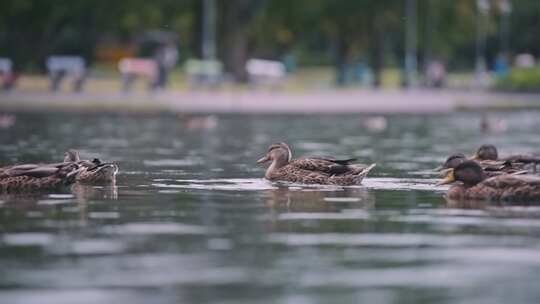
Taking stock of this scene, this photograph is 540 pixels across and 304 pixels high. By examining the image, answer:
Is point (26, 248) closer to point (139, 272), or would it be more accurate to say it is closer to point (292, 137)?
point (139, 272)

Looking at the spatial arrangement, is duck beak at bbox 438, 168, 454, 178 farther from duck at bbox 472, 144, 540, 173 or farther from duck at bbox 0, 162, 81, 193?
duck at bbox 0, 162, 81, 193

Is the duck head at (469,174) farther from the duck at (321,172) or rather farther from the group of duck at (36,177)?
the group of duck at (36,177)

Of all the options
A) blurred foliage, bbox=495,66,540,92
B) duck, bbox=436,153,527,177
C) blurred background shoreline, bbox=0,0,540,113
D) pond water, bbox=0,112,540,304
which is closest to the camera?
pond water, bbox=0,112,540,304

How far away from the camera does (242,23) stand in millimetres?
82000

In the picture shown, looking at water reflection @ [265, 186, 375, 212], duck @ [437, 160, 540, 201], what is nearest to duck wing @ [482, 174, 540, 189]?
duck @ [437, 160, 540, 201]

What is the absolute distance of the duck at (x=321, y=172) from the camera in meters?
22.4

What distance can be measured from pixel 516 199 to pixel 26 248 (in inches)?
269

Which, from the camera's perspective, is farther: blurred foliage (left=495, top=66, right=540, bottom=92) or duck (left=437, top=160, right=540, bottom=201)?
blurred foliage (left=495, top=66, right=540, bottom=92)

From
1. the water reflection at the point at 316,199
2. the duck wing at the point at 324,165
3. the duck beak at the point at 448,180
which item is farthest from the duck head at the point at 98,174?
the duck beak at the point at 448,180

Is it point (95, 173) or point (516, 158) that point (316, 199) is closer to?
point (95, 173)

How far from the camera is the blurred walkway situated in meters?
54.2

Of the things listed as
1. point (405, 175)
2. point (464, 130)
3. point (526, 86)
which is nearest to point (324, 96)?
point (526, 86)

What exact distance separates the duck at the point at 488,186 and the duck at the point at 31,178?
16.0ft

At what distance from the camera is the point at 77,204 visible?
19531 mm
